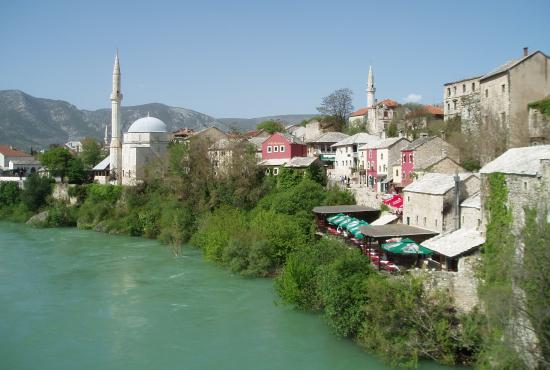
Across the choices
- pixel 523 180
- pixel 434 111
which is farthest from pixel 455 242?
pixel 434 111

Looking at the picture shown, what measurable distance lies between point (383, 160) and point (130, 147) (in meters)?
30.9

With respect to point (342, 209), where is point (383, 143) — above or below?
above

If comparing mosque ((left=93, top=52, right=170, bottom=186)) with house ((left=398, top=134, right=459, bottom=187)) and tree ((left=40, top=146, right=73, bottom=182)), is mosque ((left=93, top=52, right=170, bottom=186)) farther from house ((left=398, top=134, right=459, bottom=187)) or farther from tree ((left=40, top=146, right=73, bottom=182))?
house ((left=398, top=134, right=459, bottom=187))

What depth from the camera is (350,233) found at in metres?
29.9

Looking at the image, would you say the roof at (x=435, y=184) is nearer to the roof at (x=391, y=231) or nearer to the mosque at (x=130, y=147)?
the roof at (x=391, y=231)

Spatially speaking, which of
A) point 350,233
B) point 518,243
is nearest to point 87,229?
point 350,233

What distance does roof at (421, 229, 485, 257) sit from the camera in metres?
19.9

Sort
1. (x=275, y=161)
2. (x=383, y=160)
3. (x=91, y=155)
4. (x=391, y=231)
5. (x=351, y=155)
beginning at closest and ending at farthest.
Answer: (x=391, y=231) < (x=383, y=160) < (x=351, y=155) < (x=275, y=161) < (x=91, y=155)

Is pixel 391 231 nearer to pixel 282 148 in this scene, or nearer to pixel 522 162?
pixel 522 162

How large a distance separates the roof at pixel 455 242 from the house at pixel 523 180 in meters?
1.14

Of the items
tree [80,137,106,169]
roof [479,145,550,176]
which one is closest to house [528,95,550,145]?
roof [479,145,550,176]

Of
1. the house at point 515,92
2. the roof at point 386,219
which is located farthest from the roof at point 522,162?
the house at point 515,92

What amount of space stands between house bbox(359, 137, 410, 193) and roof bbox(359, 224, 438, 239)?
416 inches

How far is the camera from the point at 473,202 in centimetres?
2300
